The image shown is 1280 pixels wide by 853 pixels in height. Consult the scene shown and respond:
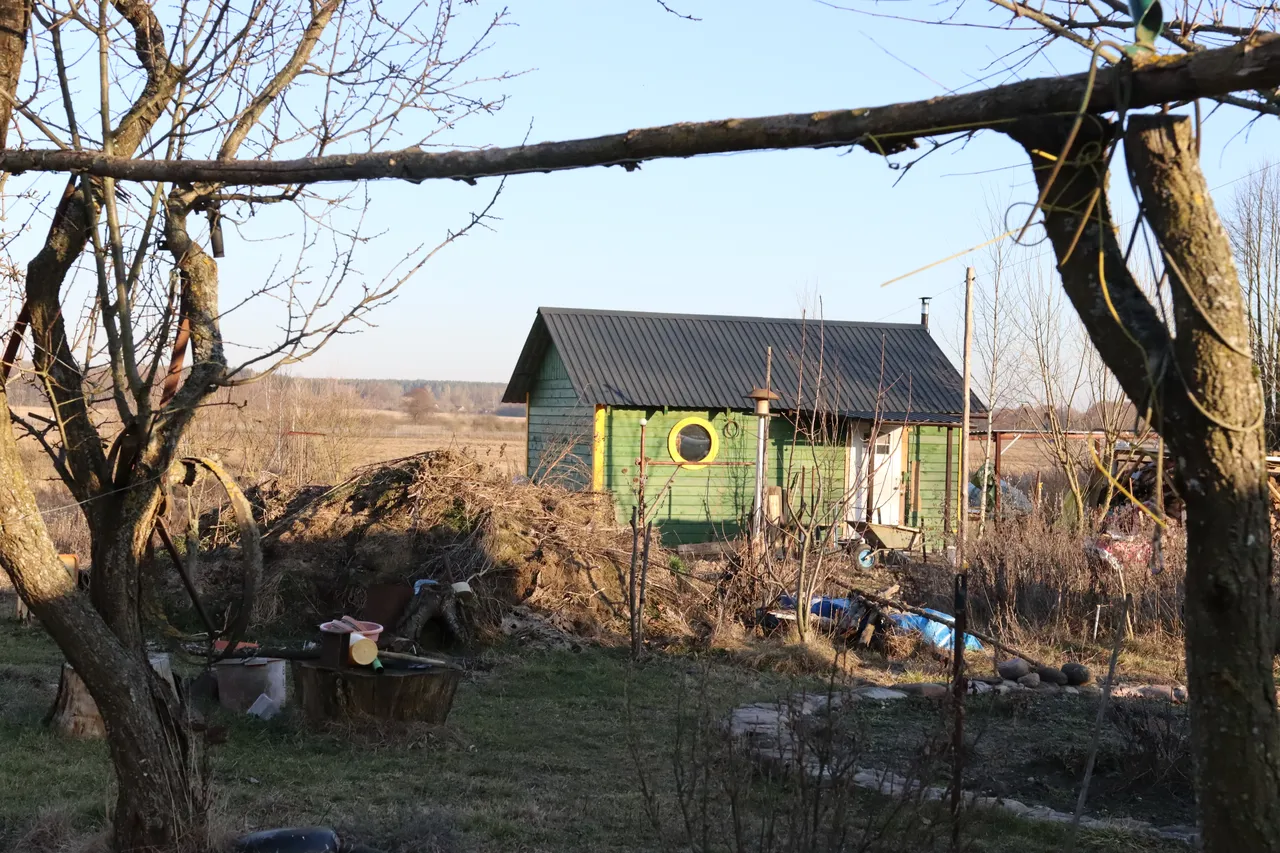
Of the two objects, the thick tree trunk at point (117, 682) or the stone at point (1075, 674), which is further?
the stone at point (1075, 674)

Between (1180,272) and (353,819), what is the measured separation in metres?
4.64

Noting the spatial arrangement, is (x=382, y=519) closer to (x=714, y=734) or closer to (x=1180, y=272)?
(x=714, y=734)

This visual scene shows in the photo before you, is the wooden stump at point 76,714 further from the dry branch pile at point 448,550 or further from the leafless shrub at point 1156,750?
the leafless shrub at point 1156,750

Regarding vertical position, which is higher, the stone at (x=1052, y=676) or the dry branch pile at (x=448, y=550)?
the dry branch pile at (x=448, y=550)

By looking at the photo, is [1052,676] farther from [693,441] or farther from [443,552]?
[693,441]

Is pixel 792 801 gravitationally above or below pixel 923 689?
above

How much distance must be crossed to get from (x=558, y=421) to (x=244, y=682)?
1289cm

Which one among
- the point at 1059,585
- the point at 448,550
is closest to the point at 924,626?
the point at 1059,585

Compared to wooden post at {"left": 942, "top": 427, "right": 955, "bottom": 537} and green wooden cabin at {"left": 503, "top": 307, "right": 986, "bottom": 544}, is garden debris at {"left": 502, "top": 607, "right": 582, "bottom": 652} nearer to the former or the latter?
green wooden cabin at {"left": 503, "top": 307, "right": 986, "bottom": 544}

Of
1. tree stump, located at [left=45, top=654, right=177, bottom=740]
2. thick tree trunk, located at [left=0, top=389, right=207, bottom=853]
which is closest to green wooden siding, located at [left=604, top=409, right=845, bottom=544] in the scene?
tree stump, located at [left=45, top=654, right=177, bottom=740]

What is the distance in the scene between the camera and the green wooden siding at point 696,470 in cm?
1939

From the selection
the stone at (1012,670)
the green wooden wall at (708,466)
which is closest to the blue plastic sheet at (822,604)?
the stone at (1012,670)

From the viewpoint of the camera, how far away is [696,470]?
19812mm

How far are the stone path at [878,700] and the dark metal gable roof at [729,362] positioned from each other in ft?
32.1
